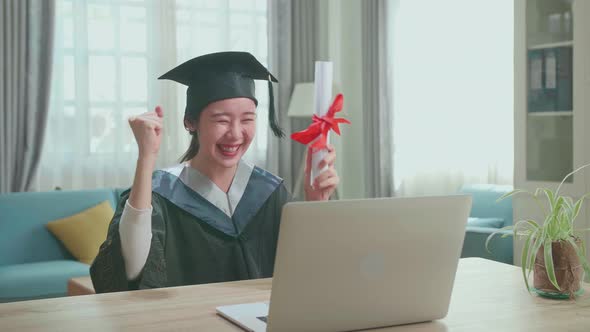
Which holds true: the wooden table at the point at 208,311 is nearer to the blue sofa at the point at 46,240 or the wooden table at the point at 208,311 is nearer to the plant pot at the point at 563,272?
the plant pot at the point at 563,272

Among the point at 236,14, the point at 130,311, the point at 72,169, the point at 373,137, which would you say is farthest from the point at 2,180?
the point at 130,311

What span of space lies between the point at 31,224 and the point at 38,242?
0.37 ft

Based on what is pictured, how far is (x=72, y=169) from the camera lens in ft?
16.5

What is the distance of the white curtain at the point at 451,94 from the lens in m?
4.85

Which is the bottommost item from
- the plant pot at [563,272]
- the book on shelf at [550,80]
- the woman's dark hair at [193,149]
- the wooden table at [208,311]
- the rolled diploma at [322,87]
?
the wooden table at [208,311]

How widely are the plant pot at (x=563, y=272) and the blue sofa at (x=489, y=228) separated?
7.40 feet

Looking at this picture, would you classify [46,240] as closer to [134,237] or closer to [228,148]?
[228,148]

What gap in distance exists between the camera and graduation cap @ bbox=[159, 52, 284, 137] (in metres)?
2.07

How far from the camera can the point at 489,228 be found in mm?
4254

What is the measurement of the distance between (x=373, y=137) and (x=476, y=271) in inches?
151

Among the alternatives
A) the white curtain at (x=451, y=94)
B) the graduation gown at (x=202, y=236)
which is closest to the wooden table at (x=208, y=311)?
the graduation gown at (x=202, y=236)

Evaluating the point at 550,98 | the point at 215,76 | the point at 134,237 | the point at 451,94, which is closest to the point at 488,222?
the point at 550,98

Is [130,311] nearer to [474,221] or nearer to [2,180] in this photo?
[474,221]

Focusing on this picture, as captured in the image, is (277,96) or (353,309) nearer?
(353,309)
